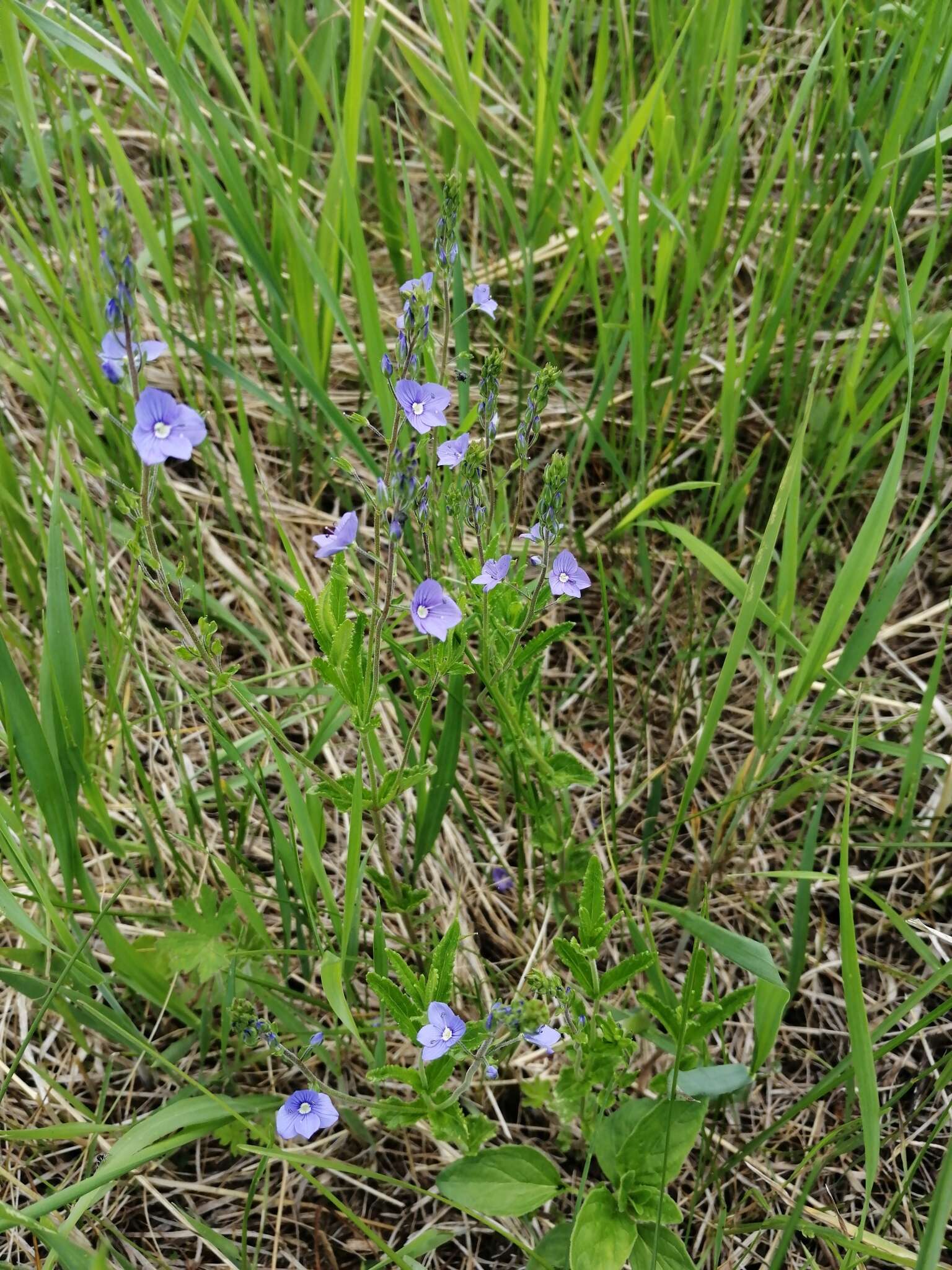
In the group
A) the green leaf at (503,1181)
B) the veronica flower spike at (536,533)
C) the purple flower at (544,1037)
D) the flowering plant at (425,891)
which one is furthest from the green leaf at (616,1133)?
the veronica flower spike at (536,533)

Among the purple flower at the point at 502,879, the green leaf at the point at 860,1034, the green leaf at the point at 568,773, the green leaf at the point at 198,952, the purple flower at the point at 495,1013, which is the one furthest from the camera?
the purple flower at the point at 502,879

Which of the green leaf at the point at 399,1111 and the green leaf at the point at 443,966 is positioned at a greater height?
the green leaf at the point at 443,966

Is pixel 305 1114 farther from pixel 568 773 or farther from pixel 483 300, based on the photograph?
pixel 483 300

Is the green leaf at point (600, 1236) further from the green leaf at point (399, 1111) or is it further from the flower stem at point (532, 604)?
the flower stem at point (532, 604)

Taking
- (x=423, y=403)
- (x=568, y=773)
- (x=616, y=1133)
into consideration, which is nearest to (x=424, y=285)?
(x=423, y=403)

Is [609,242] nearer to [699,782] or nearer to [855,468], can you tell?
[855,468]

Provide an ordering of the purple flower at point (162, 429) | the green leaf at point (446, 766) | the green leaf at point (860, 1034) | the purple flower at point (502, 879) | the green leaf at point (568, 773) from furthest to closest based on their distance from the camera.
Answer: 1. the purple flower at point (502, 879)
2. the green leaf at point (568, 773)
3. the green leaf at point (446, 766)
4. the green leaf at point (860, 1034)
5. the purple flower at point (162, 429)
